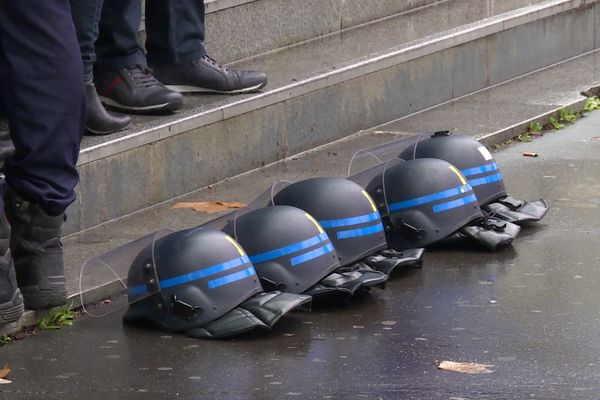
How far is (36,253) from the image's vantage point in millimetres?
4918

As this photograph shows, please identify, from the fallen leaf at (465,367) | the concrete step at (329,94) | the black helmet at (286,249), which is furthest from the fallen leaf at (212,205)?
the fallen leaf at (465,367)

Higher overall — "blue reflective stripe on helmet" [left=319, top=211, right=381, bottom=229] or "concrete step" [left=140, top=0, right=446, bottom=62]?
"concrete step" [left=140, top=0, right=446, bottom=62]

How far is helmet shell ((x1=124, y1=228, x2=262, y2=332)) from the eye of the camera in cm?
480

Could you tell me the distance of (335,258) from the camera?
5176 mm

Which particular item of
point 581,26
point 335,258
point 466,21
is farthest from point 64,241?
point 581,26

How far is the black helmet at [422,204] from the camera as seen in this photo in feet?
18.8

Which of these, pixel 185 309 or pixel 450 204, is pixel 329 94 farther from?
pixel 185 309

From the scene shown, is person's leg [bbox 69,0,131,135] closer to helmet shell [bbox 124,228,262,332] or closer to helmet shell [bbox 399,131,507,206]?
helmet shell [bbox 124,228,262,332]

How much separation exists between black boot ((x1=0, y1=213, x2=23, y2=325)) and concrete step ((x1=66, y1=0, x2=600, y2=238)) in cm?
115

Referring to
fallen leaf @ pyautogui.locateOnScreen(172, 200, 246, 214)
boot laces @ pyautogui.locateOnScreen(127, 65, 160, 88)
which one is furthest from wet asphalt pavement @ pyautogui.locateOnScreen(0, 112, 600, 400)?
boot laces @ pyautogui.locateOnScreen(127, 65, 160, 88)

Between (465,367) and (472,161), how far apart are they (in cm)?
174

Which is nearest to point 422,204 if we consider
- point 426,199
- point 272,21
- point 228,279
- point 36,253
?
point 426,199

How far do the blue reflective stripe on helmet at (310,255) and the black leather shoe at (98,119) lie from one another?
1.49 m

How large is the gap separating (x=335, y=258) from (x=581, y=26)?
5483 mm
